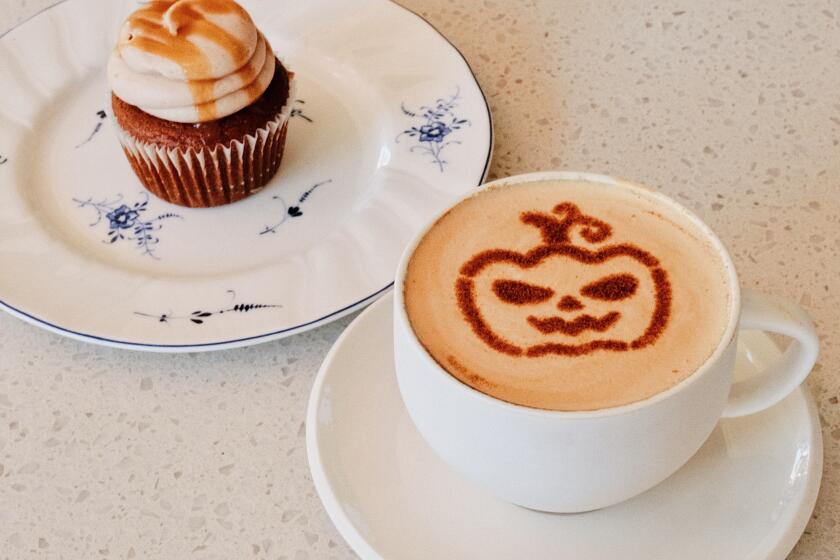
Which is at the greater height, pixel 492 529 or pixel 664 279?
pixel 664 279

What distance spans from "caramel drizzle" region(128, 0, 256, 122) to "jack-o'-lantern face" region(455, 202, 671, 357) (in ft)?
1.46

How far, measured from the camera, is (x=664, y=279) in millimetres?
650

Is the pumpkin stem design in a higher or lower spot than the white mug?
higher

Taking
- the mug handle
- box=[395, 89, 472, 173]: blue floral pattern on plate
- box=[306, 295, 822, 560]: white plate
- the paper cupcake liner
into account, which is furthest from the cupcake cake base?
the mug handle

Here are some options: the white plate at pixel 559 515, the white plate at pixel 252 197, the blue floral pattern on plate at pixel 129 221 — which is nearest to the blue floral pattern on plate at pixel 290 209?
the white plate at pixel 252 197

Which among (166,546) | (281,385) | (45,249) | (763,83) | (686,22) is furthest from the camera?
(686,22)

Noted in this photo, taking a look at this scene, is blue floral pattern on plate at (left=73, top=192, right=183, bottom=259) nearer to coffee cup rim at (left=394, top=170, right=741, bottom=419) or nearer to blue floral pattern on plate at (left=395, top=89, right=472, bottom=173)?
blue floral pattern on plate at (left=395, top=89, right=472, bottom=173)

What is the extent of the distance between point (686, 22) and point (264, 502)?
0.83m

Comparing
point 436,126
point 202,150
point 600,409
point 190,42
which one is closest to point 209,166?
point 202,150

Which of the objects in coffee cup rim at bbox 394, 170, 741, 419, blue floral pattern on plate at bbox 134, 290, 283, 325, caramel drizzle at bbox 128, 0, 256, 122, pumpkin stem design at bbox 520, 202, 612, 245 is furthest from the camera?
caramel drizzle at bbox 128, 0, 256, 122

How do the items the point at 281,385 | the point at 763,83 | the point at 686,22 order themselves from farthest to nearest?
the point at 686,22
the point at 763,83
the point at 281,385

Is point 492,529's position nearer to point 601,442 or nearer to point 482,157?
point 601,442

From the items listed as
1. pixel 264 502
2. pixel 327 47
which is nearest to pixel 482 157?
pixel 327 47

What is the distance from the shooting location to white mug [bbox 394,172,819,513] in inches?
22.3
